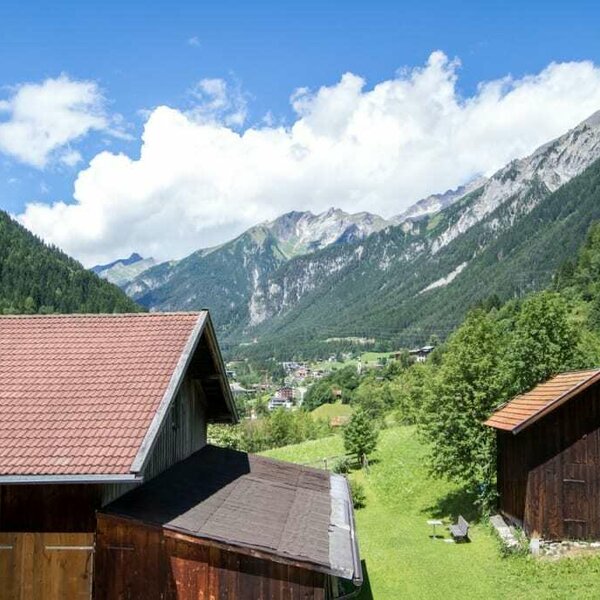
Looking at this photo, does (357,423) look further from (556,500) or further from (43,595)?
(43,595)

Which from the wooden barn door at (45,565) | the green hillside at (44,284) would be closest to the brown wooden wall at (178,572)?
the wooden barn door at (45,565)

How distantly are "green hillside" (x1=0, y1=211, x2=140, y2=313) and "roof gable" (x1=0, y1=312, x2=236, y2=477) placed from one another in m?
159

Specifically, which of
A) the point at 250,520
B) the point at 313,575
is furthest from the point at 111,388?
the point at 313,575

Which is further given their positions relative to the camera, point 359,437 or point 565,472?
point 359,437

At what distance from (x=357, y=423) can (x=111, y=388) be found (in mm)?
34420

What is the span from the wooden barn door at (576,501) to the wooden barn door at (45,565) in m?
16.6

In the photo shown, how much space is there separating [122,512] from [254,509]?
9.35ft

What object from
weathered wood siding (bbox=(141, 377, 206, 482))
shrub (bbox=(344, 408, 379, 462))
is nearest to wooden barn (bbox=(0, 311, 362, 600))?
weathered wood siding (bbox=(141, 377, 206, 482))

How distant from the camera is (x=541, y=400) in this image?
2245 cm

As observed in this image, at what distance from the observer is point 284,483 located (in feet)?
52.2

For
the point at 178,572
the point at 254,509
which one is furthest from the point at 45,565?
the point at 254,509

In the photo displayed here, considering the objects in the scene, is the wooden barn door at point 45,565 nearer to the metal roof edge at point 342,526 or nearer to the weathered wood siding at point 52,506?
the weathered wood siding at point 52,506

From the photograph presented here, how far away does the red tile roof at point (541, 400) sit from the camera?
21297 mm

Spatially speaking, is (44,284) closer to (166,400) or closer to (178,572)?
(166,400)
